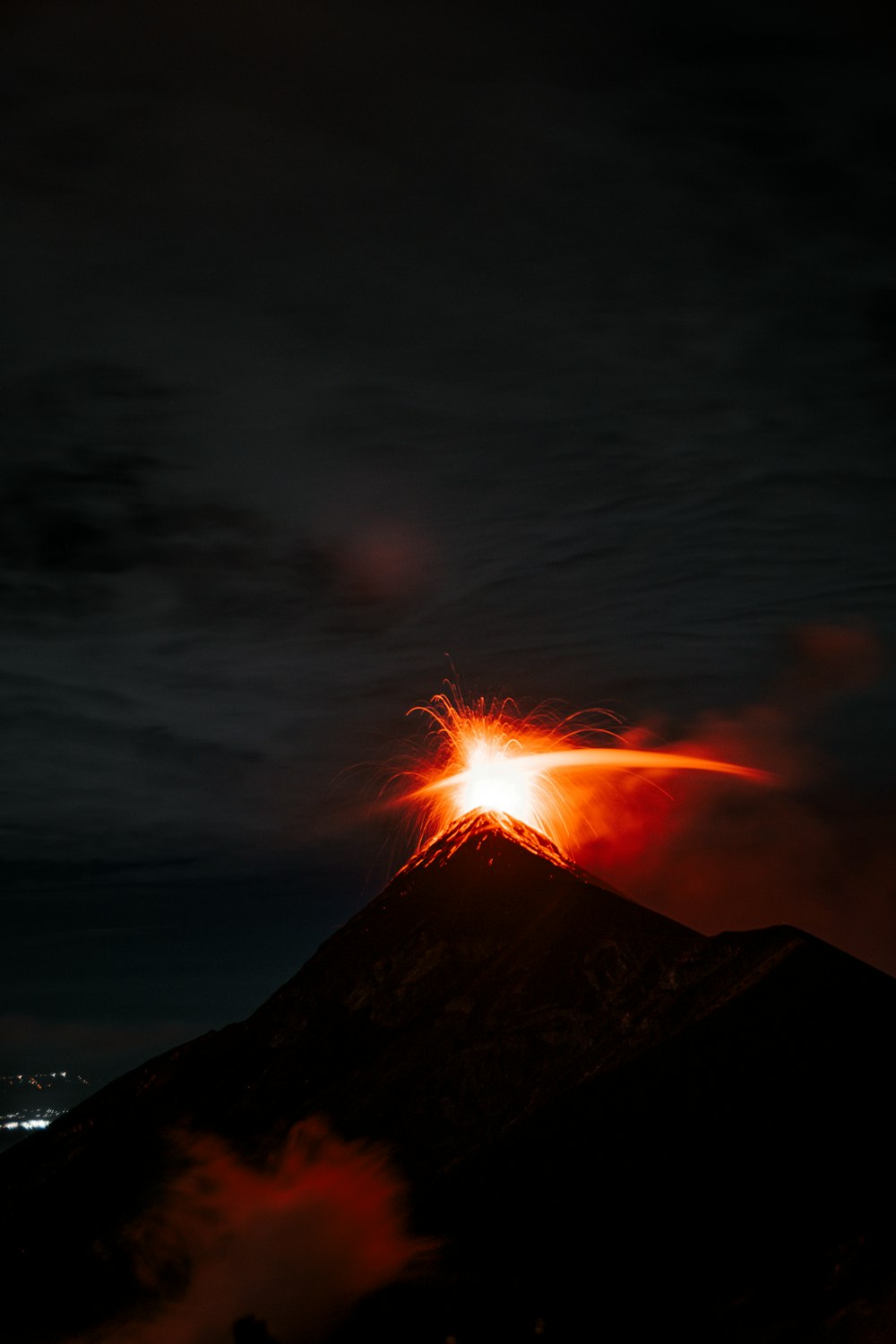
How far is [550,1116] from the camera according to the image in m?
39.7

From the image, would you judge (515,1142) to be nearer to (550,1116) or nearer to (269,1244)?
(550,1116)

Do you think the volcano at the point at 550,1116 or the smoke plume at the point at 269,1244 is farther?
the smoke plume at the point at 269,1244

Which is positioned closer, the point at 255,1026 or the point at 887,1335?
the point at 887,1335

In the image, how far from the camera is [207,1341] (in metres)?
37.8

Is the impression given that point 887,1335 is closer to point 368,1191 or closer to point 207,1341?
point 368,1191

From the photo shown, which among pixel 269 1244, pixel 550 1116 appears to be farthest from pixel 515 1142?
pixel 269 1244

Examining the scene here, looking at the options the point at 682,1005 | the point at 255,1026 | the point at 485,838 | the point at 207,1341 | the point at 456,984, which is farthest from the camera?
the point at 485,838

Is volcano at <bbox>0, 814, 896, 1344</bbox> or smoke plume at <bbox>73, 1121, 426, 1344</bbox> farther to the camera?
smoke plume at <bbox>73, 1121, 426, 1344</bbox>

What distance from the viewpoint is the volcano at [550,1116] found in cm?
3375

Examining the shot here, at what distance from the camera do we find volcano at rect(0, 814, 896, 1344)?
33.8 meters

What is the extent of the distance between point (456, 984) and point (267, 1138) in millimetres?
8333

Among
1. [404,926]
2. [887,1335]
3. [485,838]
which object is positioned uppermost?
[485,838]

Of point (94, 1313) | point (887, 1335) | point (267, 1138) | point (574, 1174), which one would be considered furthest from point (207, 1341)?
point (887, 1335)

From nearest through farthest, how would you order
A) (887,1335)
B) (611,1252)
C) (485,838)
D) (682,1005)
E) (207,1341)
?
1. (887,1335)
2. (611,1252)
3. (207,1341)
4. (682,1005)
5. (485,838)
